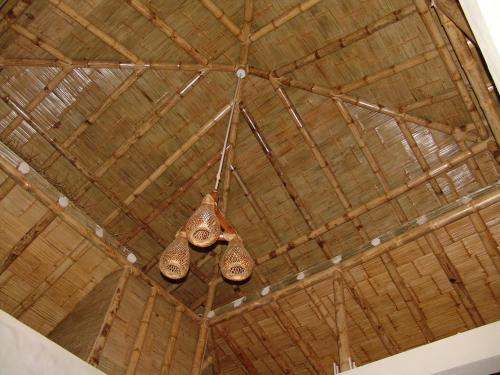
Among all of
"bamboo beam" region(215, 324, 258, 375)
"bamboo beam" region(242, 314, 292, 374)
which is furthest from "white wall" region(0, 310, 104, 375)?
"bamboo beam" region(215, 324, 258, 375)

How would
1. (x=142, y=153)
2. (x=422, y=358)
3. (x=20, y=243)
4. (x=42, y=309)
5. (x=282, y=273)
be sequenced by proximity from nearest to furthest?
(x=422, y=358) < (x=20, y=243) < (x=42, y=309) < (x=142, y=153) < (x=282, y=273)

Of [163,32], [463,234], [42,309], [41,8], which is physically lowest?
[463,234]

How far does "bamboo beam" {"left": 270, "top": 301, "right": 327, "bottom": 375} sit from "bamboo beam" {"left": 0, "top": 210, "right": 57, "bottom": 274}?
100.0 inches

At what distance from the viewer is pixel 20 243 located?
15.1 ft

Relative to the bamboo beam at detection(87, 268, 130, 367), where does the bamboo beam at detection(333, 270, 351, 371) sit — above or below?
below

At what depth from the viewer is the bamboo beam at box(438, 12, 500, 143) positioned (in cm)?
Result: 398

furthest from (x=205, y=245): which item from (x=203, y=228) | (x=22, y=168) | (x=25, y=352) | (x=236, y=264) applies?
(x=22, y=168)

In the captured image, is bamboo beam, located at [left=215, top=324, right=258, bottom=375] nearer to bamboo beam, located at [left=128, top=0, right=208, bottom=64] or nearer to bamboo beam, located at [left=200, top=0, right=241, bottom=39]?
bamboo beam, located at [left=128, top=0, right=208, bottom=64]

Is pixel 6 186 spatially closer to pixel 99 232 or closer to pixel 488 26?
pixel 99 232

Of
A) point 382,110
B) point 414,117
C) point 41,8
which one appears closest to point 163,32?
point 41,8

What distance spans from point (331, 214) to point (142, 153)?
2349 millimetres

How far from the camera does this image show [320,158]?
Result: 5508 mm

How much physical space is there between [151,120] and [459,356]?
156 inches

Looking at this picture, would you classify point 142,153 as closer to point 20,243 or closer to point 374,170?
point 20,243
